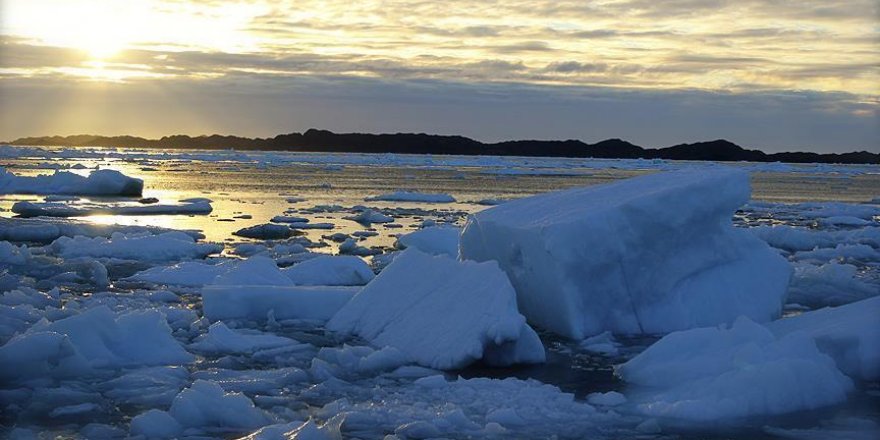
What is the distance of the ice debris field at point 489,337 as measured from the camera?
5645 millimetres

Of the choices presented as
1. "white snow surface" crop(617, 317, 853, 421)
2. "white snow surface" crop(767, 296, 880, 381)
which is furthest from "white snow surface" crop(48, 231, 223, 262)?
"white snow surface" crop(767, 296, 880, 381)

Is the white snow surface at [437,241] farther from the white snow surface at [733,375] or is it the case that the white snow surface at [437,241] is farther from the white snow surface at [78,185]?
the white snow surface at [78,185]

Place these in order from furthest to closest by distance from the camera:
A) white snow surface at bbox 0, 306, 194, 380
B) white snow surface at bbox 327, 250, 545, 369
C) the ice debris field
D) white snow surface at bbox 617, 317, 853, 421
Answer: white snow surface at bbox 327, 250, 545, 369 < white snow surface at bbox 0, 306, 194, 380 < white snow surface at bbox 617, 317, 853, 421 < the ice debris field

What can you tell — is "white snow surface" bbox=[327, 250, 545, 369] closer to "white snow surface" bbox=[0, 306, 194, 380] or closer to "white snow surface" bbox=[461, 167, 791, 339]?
"white snow surface" bbox=[461, 167, 791, 339]

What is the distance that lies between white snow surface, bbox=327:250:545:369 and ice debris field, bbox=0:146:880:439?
19 mm

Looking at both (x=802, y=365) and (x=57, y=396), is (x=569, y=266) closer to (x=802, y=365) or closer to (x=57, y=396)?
(x=802, y=365)

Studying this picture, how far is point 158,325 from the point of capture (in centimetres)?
722

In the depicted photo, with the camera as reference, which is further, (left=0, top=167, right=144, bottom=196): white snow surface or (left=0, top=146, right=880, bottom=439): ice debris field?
(left=0, top=167, right=144, bottom=196): white snow surface

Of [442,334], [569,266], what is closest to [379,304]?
[442,334]

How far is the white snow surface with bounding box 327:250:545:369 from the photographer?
6.96 meters

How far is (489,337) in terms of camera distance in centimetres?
692

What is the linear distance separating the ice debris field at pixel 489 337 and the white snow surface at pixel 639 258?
0.06 ft

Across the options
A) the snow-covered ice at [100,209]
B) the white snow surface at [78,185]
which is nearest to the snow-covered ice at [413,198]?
the snow-covered ice at [100,209]

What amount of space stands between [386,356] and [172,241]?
268 inches
